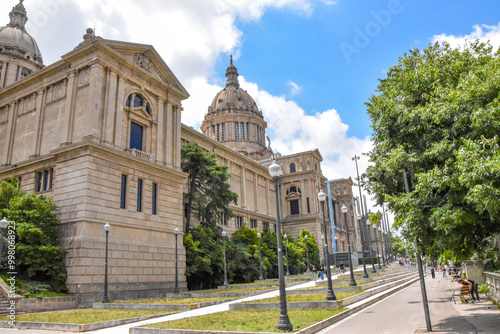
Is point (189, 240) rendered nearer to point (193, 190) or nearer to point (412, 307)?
point (193, 190)

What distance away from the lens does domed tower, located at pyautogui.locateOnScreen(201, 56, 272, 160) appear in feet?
284

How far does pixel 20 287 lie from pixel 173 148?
16.6m

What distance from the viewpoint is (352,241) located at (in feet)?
313

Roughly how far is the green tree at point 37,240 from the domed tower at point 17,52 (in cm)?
3406

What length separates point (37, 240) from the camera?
926 inches

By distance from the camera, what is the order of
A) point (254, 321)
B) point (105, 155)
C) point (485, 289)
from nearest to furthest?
point (254, 321)
point (485, 289)
point (105, 155)

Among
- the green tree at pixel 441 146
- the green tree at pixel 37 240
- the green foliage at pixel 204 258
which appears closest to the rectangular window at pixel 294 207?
the green foliage at pixel 204 258

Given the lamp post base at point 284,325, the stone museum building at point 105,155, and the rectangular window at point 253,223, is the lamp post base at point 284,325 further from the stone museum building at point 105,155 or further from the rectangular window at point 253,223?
the rectangular window at point 253,223

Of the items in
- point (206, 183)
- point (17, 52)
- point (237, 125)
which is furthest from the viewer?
point (237, 125)

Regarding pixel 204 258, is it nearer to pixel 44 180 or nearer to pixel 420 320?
pixel 44 180

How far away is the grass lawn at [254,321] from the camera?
1202cm

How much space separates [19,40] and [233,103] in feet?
151

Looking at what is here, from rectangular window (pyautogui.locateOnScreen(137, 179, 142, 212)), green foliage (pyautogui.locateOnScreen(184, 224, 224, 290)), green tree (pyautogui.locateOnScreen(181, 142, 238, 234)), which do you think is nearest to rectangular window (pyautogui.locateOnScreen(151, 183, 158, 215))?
rectangular window (pyautogui.locateOnScreen(137, 179, 142, 212))

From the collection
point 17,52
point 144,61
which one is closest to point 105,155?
point 144,61
